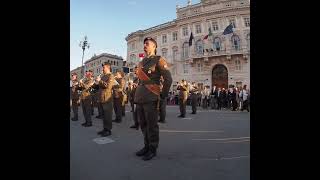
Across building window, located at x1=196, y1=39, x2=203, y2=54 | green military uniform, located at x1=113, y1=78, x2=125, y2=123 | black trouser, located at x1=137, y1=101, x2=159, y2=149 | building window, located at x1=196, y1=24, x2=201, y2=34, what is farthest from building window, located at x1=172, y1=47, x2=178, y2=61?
black trouser, located at x1=137, y1=101, x2=159, y2=149

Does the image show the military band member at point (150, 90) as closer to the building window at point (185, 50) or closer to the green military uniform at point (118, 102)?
the green military uniform at point (118, 102)

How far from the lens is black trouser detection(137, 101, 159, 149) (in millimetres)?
3896

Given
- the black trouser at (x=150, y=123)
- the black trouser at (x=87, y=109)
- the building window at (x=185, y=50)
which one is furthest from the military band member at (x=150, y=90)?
the building window at (x=185, y=50)

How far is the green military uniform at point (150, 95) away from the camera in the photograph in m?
3.97

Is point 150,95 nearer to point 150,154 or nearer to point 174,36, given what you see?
point 150,154

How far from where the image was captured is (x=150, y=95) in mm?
4043

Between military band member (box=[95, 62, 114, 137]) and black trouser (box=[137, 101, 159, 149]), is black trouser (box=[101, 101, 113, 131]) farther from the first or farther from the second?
black trouser (box=[137, 101, 159, 149])

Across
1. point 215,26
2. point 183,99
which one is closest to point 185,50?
point 215,26
